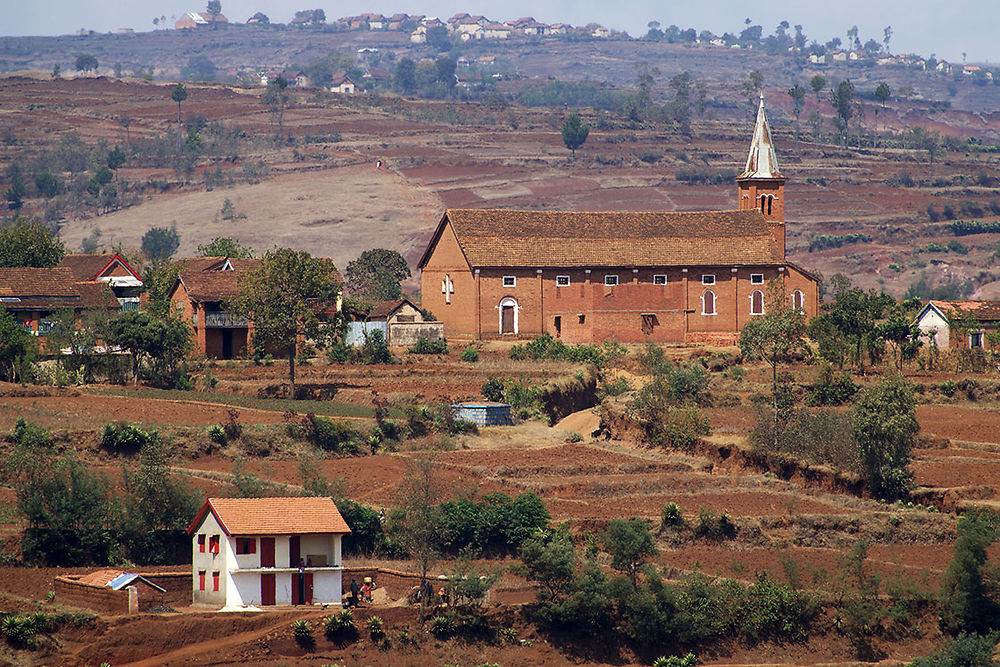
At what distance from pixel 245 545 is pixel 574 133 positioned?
154616 mm

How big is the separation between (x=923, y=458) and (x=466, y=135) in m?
153

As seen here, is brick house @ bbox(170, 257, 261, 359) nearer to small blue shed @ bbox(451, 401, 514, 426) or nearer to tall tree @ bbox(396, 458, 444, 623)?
small blue shed @ bbox(451, 401, 514, 426)

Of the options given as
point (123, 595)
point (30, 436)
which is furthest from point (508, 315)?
point (123, 595)

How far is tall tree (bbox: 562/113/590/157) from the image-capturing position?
Answer: 189m

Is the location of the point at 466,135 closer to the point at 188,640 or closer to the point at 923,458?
the point at 923,458

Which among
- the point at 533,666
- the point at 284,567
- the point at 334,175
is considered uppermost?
the point at 334,175

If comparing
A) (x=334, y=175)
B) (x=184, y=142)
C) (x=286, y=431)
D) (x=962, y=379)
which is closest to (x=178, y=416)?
(x=286, y=431)

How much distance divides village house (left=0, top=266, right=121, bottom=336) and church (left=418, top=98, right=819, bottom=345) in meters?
17.8

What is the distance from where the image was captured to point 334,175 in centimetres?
17912

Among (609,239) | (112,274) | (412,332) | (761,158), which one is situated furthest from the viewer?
(761,158)

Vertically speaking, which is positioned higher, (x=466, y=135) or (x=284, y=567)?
(x=466, y=135)

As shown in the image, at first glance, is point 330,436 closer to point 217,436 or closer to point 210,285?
point 217,436

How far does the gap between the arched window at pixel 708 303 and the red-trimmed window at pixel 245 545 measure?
44951 millimetres

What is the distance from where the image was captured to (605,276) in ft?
255
